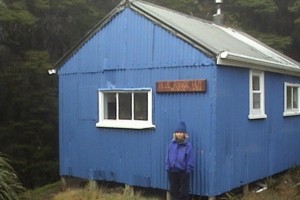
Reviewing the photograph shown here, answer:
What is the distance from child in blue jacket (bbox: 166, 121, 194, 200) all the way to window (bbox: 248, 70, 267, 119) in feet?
7.61

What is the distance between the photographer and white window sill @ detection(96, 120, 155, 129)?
1041 centimetres

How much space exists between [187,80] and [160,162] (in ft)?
6.31

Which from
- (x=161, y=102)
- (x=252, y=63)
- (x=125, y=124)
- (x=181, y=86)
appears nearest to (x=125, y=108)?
(x=125, y=124)

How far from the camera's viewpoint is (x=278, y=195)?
34.9 ft

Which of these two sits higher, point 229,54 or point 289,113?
point 229,54

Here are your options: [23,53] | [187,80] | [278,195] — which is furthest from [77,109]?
[23,53]

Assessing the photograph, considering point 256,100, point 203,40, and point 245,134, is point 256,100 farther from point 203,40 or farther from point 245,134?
point 203,40

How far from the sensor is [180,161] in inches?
366

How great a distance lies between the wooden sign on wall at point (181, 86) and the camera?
31.2 feet

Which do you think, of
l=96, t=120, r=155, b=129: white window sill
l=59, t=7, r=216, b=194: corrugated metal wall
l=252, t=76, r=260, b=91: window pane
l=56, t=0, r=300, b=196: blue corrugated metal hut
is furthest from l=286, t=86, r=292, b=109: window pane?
l=96, t=120, r=155, b=129: white window sill

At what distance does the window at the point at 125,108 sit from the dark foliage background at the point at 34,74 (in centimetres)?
750

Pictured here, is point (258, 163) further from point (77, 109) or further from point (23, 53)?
point (23, 53)

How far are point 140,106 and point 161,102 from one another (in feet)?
2.33

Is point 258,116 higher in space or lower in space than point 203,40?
lower
